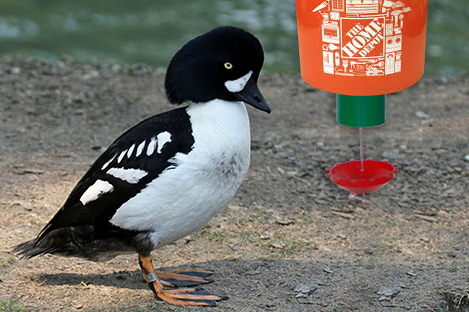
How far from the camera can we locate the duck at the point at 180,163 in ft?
10.9

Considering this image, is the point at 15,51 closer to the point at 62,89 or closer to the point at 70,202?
the point at 62,89

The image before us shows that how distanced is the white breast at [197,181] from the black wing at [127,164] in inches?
1.5

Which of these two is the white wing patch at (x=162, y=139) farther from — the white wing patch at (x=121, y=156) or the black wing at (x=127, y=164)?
the white wing patch at (x=121, y=156)

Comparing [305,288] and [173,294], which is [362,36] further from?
[173,294]

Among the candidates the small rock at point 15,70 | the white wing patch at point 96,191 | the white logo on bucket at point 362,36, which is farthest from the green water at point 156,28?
the white wing patch at point 96,191

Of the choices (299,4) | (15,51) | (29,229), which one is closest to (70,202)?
(29,229)

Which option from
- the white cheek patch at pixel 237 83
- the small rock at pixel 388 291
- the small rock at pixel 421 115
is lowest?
the small rock at pixel 421 115

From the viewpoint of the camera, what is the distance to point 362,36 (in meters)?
3.70

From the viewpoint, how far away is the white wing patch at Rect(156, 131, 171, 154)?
3.37 meters

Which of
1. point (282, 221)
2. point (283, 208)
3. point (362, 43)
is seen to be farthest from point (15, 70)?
point (362, 43)

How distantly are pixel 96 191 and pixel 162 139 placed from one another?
450 mm

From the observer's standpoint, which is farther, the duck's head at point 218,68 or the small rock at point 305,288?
the small rock at point 305,288

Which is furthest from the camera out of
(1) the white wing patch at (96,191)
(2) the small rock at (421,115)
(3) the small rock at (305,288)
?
(2) the small rock at (421,115)

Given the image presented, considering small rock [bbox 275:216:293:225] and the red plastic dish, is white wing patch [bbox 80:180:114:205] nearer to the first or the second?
small rock [bbox 275:216:293:225]
